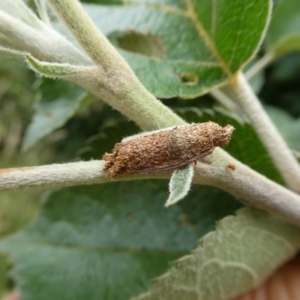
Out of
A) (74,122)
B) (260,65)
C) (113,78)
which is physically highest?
(113,78)

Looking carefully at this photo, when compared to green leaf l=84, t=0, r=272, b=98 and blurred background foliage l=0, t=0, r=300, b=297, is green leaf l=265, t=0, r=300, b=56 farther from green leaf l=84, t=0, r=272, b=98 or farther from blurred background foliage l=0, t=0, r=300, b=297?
green leaf l=84, t=0, r=272, b=98

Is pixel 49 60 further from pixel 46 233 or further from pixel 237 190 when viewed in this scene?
pixel 46 233

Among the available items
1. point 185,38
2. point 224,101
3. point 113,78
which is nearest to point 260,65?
point 224,101

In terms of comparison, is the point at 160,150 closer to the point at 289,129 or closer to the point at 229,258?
the point at 229,258

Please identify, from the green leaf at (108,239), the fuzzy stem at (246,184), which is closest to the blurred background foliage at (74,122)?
the green leaf at (108,239)

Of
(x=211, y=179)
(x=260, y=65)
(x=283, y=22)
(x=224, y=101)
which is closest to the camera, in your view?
(x=211, y=179)

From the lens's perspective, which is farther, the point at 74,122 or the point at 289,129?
the point at 74,122

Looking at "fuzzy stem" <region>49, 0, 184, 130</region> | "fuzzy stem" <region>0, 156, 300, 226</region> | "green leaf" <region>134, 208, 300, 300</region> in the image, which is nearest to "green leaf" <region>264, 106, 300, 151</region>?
"green leaf" <region>134, 208, 300, 300</region>
